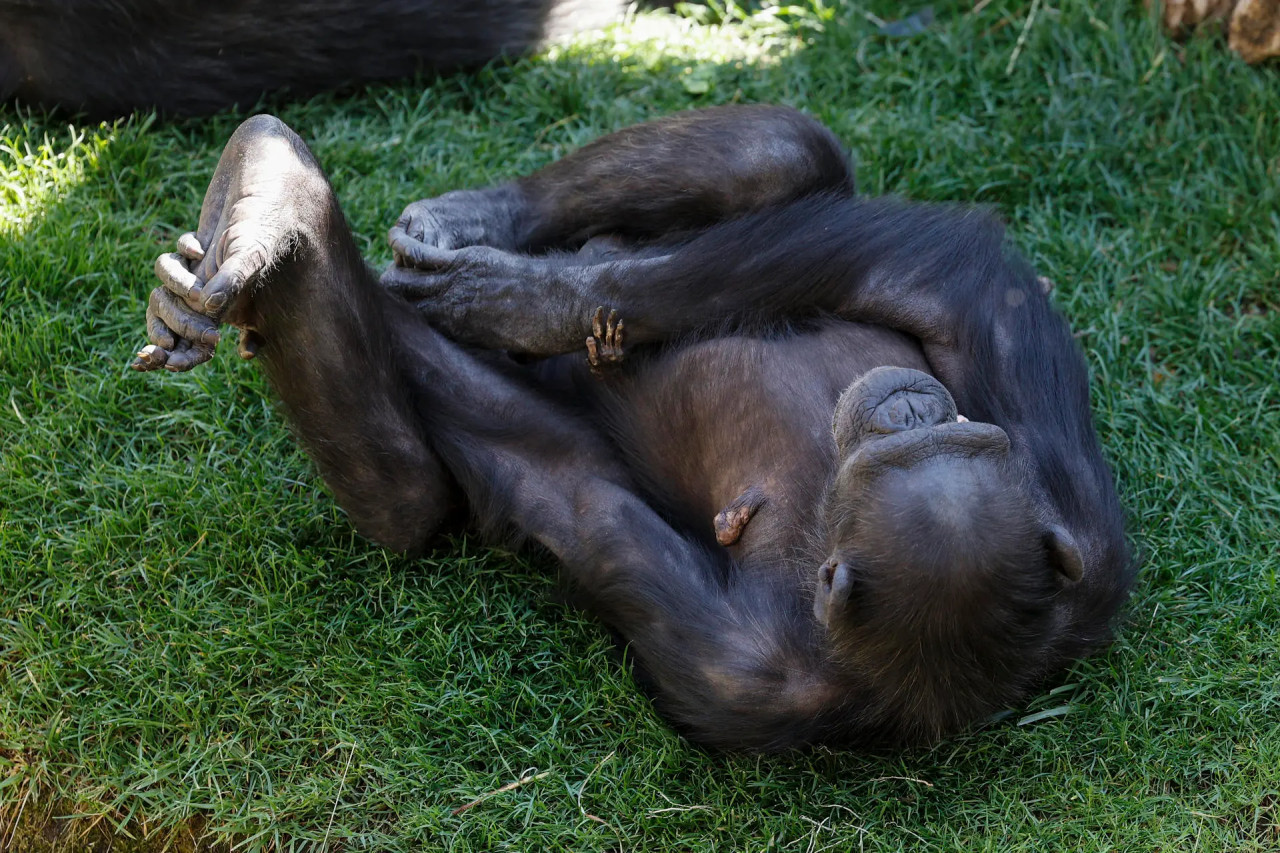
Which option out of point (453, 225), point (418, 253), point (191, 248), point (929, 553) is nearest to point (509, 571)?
point (418, 253)

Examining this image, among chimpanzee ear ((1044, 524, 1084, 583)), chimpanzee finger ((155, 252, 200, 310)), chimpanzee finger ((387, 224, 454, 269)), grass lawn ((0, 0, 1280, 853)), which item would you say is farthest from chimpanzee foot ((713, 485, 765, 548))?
chimpanzee finger ((155, 252, 200, 310))

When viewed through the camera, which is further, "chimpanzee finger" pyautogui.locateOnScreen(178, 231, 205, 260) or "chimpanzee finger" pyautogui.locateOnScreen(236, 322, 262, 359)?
"chimpanzee finger" pyautogui.locateOnScreen(236, 322, 262, 359)

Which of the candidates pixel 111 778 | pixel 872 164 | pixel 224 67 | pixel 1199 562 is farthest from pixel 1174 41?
pixel 111 778

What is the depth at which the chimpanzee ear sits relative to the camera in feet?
11.4

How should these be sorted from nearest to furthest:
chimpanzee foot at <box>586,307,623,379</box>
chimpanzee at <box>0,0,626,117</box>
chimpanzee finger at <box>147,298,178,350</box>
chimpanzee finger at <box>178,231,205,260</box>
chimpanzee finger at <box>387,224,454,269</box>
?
chimpanzee finger at <box>147,298,178,350</box>, chimpanzee finger at <box>178,231,205,260</box>, chimpanzee foot at <box>586,307,623,379</box>, chimpanzee finger at <box>387,224,454,269</box>, chimpanzee at <box>0,0,626,117</box>

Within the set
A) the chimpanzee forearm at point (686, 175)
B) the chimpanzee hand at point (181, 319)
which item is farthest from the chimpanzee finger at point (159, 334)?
the chimpanzee forearm at point (686, 175)

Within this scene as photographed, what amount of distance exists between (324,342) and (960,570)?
1910mm

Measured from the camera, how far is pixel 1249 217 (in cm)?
542

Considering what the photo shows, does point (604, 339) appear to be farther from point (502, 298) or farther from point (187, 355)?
point (187, 355)

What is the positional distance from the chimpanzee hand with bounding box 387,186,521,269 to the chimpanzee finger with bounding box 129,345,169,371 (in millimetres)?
1130

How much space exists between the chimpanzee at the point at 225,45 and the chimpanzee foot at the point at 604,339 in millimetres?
2342

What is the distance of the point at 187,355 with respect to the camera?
11.4 feet

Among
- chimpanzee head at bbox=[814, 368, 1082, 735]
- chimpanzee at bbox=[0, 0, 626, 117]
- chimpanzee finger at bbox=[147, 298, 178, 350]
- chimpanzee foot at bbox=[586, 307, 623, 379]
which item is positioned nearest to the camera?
chimpanzee head at bbox=[814, 368, 1082, 735]

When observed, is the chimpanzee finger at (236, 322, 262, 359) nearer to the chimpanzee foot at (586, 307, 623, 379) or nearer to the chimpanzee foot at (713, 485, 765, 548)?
the chimpanzee foot at (586, 307, 623, 379)
